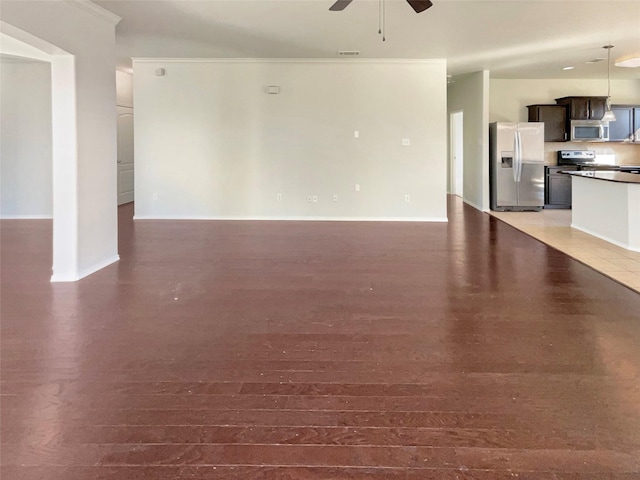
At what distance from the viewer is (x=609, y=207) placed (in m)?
5.80

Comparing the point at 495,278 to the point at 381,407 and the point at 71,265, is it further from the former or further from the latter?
the point at 71,265

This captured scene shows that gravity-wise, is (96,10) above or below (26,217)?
above

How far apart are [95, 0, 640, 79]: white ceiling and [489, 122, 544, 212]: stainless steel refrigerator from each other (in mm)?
1315

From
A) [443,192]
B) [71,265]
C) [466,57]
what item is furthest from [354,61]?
[71,265]

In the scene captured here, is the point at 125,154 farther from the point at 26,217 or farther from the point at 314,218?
the point at 314,218

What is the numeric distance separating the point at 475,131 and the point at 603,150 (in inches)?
106

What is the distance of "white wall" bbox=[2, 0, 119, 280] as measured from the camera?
4074 mm

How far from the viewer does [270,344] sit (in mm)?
2820

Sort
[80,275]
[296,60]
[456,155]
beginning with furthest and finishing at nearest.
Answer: [456,155] → [296,60] → [80,275]

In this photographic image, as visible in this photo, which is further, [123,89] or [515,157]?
[123,89]

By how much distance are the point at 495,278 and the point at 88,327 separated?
330 cm

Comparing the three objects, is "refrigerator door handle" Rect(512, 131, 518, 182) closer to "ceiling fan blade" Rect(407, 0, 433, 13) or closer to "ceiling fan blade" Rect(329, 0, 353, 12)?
"ceiling fan blade" Rect(407, 0, 433, 13)

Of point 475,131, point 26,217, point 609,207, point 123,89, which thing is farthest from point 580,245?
point 123,89

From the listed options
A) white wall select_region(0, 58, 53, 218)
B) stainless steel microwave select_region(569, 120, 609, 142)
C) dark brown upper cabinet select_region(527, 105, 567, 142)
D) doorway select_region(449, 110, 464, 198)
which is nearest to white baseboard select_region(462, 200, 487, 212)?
doorway select_region(449, 110, 464, 198)
